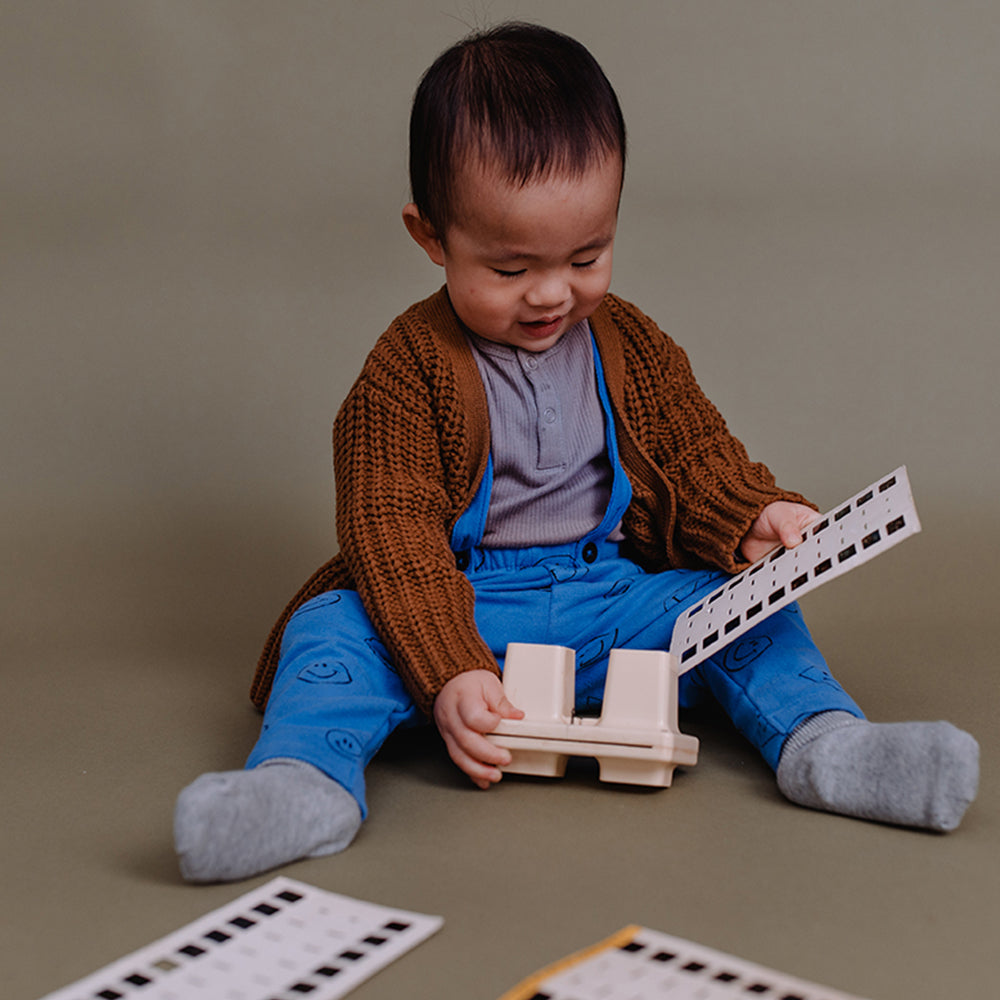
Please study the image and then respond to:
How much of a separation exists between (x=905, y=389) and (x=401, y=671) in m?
1.24

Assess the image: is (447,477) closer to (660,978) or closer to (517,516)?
→ (517,516)

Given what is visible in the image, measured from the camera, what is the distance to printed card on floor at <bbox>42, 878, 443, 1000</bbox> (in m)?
0.86

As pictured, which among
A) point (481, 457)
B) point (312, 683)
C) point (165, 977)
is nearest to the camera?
point (165, 977)

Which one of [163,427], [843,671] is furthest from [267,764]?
[163,427]

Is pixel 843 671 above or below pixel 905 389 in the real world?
below

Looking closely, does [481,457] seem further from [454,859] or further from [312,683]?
[454,859]

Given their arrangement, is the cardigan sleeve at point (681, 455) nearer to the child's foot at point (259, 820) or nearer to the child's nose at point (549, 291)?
the child's nose at point (549, 291)

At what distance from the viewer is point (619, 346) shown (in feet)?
5.10

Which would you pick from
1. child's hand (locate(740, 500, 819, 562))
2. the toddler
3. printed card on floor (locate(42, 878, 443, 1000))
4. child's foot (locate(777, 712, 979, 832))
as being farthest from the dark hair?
printed card on floor (locate(42, 878, 443, 1000))

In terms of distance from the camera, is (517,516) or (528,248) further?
(517,516)

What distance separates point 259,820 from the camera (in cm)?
103

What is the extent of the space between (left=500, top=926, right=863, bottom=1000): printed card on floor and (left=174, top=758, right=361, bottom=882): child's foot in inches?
10.1

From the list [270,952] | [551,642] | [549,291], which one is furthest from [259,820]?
[549,291]

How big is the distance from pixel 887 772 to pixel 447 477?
0.55 metres
